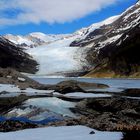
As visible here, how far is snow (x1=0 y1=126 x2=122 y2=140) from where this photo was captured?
22.6m

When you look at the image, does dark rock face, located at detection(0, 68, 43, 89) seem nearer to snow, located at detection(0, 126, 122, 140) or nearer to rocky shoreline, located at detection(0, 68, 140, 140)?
rocky shoreline, located at detection(0, 68, 140, 140)

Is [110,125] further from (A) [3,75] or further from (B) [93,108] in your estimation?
(A) [3,75]

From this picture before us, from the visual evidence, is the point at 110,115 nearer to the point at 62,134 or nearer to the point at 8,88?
the point at 62,134

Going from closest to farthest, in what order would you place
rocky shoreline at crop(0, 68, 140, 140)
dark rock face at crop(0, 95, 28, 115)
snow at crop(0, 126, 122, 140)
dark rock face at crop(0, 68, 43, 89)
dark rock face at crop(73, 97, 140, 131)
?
1. snow at crop(0, 126, 122, 140)
2. dark rock face at crop(73, 97, 140, 131)
3. rocky shoreline at crop(0, 68, 140, 140)
4. dark rock face at crop(0, 95, 28, 115)
5. dark rock face at crop(0, 68, 43, 89)

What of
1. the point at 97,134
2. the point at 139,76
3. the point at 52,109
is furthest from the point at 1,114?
the point at 139,76

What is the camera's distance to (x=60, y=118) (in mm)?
34688

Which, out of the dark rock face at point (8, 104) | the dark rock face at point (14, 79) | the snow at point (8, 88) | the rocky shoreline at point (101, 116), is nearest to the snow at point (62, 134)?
the rocky shoreline at point (101, 116)

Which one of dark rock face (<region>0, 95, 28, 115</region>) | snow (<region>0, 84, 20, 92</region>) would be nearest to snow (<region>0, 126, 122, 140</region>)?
dark rock face (<region>0, 95, 28, 115</region>)

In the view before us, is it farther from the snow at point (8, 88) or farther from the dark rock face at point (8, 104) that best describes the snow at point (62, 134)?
the snow at point (8, 88)

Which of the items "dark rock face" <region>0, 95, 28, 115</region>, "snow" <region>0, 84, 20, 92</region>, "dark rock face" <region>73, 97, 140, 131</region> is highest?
"snow" <region>0, 84, 20, 92</region>

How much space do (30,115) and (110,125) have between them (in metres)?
10.4

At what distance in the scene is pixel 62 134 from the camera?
23891 millimetres

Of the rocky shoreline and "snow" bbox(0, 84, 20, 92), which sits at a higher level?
"snow" bbox(0, 84, 20, 92)

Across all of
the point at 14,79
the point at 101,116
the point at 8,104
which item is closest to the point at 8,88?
the point at 14,79
